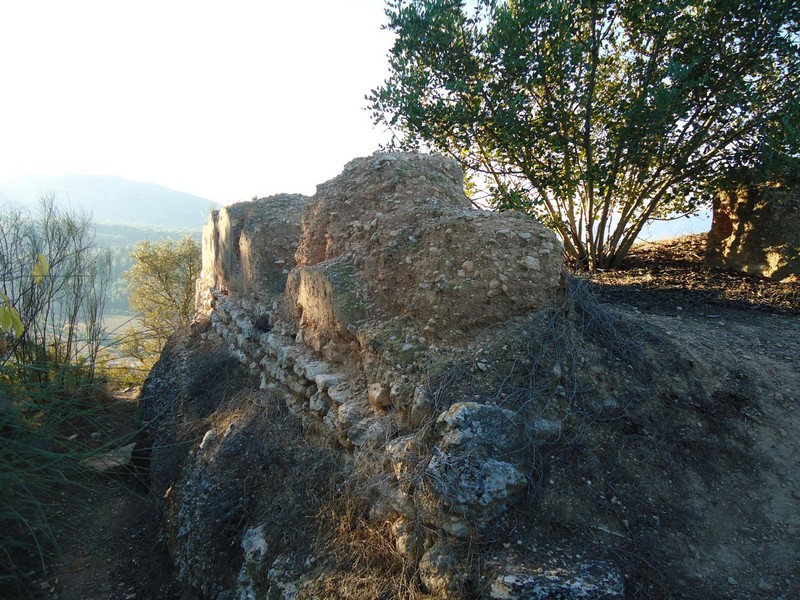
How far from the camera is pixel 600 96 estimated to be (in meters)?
6.18

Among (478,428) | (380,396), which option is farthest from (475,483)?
(380,396)

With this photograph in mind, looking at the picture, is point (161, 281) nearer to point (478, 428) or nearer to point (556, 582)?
point (478, 428)

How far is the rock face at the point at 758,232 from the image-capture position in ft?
17.9

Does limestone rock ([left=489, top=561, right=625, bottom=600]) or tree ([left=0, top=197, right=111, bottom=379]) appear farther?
tree ([left=0, top=197, right=111, bottom=379])

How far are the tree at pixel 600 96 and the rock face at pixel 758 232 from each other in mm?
371

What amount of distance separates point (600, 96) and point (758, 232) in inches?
94.1

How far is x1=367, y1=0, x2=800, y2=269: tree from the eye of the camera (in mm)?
5332

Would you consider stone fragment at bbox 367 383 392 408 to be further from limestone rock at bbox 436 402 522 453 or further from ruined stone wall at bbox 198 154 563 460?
limestone rock at bbox 436 402 522 453

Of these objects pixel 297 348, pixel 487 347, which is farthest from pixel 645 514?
pixel 297 348

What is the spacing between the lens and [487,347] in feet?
10.5

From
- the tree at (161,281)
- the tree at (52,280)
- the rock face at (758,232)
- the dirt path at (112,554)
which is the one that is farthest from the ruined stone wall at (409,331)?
the tree at (161,281)

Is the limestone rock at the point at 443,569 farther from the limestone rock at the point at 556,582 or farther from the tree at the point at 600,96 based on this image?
the tree at the point at 600,96

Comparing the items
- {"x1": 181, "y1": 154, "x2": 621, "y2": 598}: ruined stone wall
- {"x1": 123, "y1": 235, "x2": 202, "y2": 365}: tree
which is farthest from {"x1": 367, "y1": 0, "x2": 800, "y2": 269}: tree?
{"x1": 123, "y1": 235, "x2": 202, "y2": 365}: tree

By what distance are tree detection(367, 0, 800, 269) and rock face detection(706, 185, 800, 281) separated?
0.37 metres
